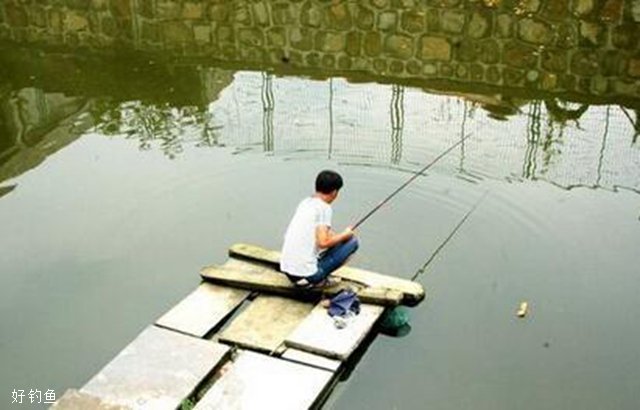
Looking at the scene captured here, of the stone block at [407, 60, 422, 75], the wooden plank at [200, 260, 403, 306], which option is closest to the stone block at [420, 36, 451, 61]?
the stone block at [407, 60, 422, 75]

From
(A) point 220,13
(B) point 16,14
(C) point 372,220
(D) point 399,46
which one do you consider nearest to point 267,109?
(D) point 399,46

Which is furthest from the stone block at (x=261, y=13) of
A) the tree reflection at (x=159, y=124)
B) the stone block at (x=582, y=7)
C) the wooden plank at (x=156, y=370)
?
the wooden plank at (x=156, y=370)

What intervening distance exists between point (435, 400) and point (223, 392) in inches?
65.9

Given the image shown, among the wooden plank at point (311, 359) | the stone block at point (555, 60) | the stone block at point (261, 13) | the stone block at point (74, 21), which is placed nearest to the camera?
the wooden plank at point (311, 359)

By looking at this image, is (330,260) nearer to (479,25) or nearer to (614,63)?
(479,25)

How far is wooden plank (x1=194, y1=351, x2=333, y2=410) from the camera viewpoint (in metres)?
5.49

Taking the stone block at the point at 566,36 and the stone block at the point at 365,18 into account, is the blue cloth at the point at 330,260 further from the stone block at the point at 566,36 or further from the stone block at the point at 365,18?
the stone block at the point at 365,18

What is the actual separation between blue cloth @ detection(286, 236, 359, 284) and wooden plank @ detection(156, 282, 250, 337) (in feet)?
2.10

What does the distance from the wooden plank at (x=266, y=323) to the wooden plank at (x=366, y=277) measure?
19.6 inches

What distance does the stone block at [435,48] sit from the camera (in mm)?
13781

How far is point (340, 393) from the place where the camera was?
5.93 metres

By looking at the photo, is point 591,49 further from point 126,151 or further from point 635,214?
point 126,151

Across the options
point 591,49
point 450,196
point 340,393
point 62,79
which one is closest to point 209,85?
point 62,79

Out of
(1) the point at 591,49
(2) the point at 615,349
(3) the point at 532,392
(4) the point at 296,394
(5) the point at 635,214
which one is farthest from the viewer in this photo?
(1) the point at 591,49
